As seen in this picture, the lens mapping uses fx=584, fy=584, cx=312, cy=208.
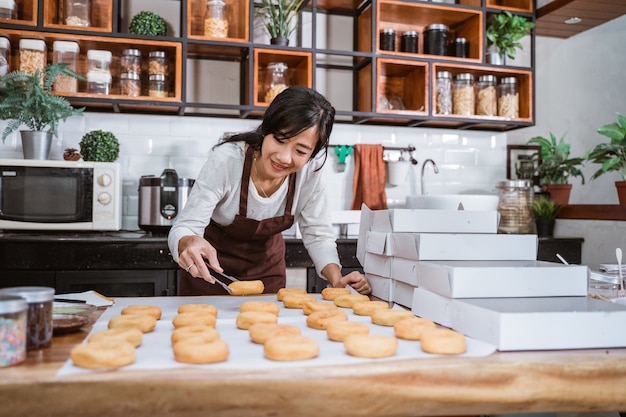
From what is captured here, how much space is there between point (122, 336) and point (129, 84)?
2557 mm

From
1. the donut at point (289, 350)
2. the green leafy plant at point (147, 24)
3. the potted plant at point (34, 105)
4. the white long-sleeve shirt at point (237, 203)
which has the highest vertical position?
the green leafy plant at point (147, 24)

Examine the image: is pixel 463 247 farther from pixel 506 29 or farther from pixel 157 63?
pixel 506 29

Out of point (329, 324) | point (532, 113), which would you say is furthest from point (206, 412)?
point (532, 113)

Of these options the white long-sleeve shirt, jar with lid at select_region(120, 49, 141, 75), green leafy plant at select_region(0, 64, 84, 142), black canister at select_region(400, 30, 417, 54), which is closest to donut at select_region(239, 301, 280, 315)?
the white long-sleeve shirt

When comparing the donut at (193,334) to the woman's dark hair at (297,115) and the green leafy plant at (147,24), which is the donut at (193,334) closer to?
the woman's dark hair at (297,115)

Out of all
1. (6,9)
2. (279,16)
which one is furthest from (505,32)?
(6,9)

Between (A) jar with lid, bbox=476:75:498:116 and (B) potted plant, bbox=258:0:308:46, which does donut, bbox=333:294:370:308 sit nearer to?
(B) potted plant, bbox=258:0:308:46

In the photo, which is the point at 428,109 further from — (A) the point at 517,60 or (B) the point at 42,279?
(B) the point at 42,279

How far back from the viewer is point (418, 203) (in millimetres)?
3578

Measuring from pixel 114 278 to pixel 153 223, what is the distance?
1.42 ft

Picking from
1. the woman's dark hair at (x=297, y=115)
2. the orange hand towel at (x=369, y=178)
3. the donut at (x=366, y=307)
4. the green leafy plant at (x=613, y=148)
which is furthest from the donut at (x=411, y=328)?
the orange hand towel at (x=369, y=178)

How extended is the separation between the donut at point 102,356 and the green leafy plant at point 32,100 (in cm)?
241

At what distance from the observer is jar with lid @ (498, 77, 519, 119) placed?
3967 millimetres

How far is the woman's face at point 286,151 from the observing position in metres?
1.94
